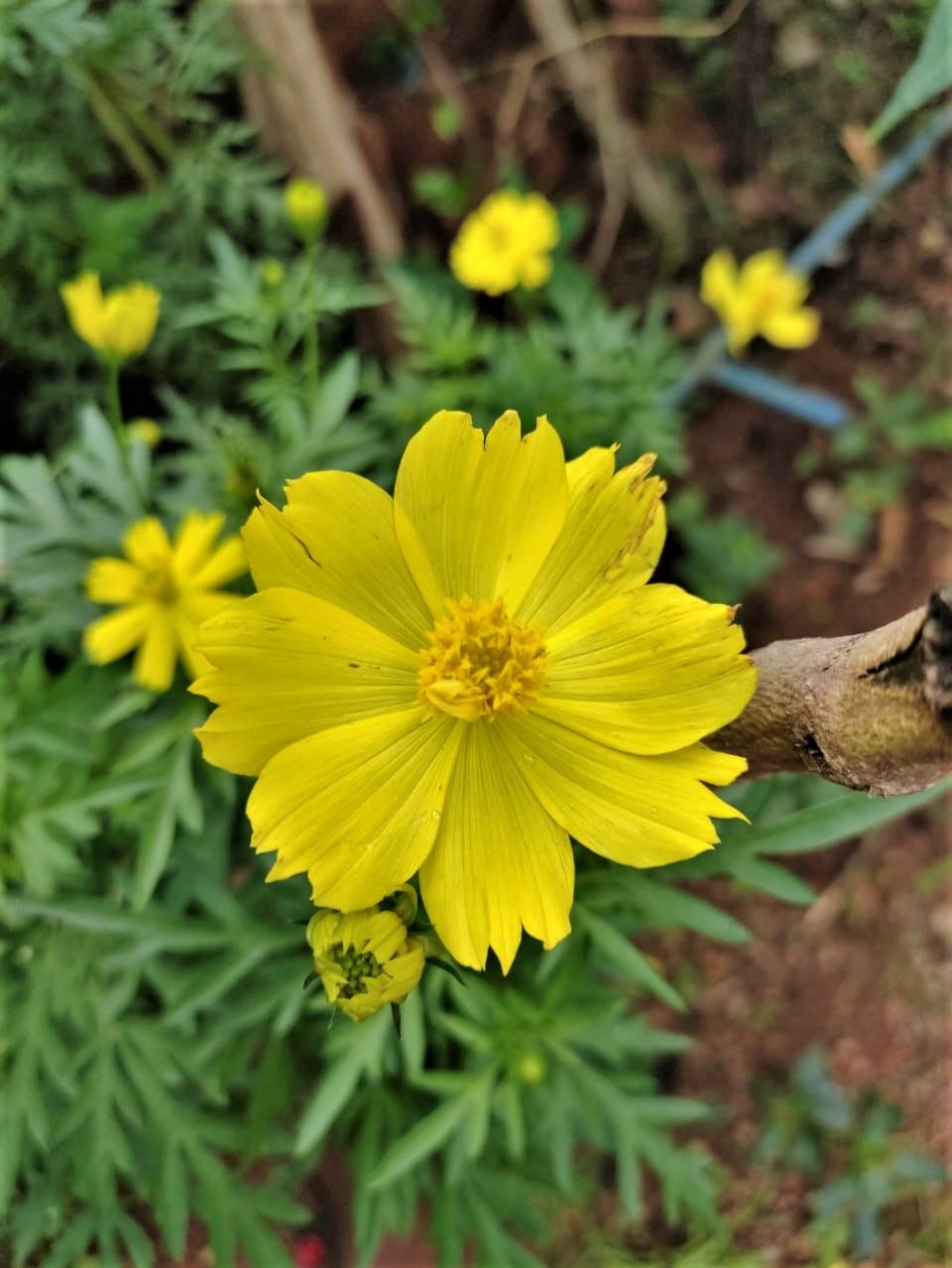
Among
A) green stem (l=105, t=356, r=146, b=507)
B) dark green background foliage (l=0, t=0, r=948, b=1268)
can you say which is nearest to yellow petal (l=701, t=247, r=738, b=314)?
dark green background foliage (l=0, t=0, r=948, b=1268)

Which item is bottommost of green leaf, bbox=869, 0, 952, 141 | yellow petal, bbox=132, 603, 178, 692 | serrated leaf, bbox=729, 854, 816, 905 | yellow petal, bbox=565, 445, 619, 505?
serrated leaf, bbox=729, 854, 816, 905

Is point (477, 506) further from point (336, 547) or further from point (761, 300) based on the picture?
point (761, 300)

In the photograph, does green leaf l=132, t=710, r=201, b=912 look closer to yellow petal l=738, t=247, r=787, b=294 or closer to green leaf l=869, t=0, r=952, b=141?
green leaf l=869, t=0, r=952, b=141

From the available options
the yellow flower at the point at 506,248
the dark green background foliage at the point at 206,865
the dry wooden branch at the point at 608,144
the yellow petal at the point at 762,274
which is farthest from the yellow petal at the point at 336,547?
the dry wooden branch at the point at 608,144

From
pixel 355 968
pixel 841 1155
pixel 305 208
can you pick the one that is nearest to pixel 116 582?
pixel 305 208

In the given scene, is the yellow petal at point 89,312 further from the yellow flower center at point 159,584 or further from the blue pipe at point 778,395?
the blue pipe at point 778,395

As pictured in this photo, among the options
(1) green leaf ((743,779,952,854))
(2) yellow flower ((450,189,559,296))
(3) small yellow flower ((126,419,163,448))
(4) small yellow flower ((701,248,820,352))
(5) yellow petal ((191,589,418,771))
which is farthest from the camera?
(4) small yellow flower ((701,248,820,352))

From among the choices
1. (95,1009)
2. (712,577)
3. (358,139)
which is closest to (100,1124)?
(95,1009)

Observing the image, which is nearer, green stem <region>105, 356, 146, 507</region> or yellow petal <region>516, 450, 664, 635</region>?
yellow petal <region>516, 450, 664, 635</region>
